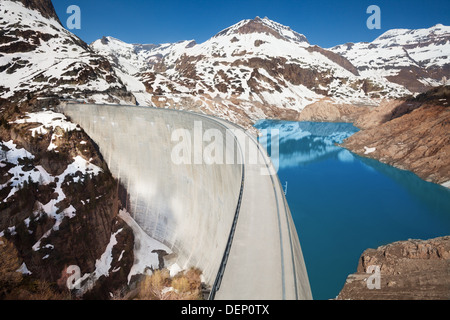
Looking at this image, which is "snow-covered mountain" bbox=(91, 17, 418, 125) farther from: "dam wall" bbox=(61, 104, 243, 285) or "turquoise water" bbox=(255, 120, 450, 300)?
"turquoise water" bbox=(255, 120, 450, 300)

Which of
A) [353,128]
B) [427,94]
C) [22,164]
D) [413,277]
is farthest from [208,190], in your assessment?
[353,128]

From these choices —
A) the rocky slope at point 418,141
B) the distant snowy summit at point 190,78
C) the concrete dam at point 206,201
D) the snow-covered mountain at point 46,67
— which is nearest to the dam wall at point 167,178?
the concrete dam at point 206,201

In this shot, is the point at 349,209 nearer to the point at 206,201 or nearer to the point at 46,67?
the point at 206,201

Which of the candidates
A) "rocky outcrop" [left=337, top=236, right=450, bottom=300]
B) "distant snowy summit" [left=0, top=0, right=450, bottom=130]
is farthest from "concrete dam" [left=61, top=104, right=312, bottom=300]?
"distant snowy summit" [left=0, top=0, right=450, bottom=130]

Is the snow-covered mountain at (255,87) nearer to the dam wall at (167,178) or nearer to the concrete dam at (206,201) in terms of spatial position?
the dam wall at (167,178)
